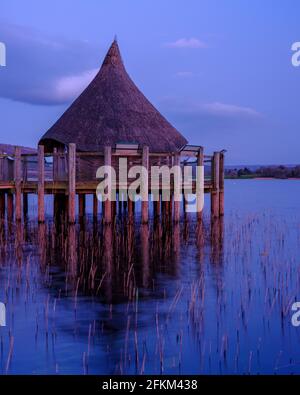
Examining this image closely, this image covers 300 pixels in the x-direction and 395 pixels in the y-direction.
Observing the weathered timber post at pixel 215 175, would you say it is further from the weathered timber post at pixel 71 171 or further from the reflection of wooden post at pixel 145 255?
the weathered timber post at pixel 71 171

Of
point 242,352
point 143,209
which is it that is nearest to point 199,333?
point 242,352

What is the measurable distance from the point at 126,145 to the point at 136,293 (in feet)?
44.4

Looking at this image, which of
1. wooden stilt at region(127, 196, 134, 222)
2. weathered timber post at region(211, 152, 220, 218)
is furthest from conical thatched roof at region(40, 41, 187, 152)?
weathered timber post at region(211, 152, 220, 218)

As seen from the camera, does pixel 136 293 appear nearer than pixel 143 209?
Yes

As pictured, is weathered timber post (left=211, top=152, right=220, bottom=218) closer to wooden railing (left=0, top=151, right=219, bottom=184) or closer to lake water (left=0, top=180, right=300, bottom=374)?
wooden railing (left=0, top=151, right=219, bottom=184)

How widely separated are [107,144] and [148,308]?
15080 millimetres

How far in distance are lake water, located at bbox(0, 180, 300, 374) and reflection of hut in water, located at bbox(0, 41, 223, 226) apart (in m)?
3.71

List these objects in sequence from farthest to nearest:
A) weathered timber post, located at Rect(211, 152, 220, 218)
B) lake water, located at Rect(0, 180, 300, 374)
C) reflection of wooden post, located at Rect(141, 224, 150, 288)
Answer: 1. weathered timber post, located at Rect(211, 152, 220, 218)
2. reflection of wooden post, located at Rect(141, 224, 150, 288)
3. lake water, located at Rect(0, 180, 300, 374)

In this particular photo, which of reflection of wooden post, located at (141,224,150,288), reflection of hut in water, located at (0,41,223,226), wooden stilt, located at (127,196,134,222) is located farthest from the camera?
wooden stilt, located at (127,196,134,222)

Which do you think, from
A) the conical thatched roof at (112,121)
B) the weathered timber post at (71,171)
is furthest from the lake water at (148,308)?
the conical thatched roof at (112,121)

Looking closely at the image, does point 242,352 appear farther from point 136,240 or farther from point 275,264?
point 136,240

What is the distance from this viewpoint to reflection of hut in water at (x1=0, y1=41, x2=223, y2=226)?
831 inches

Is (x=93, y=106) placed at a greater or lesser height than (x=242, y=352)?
greater
